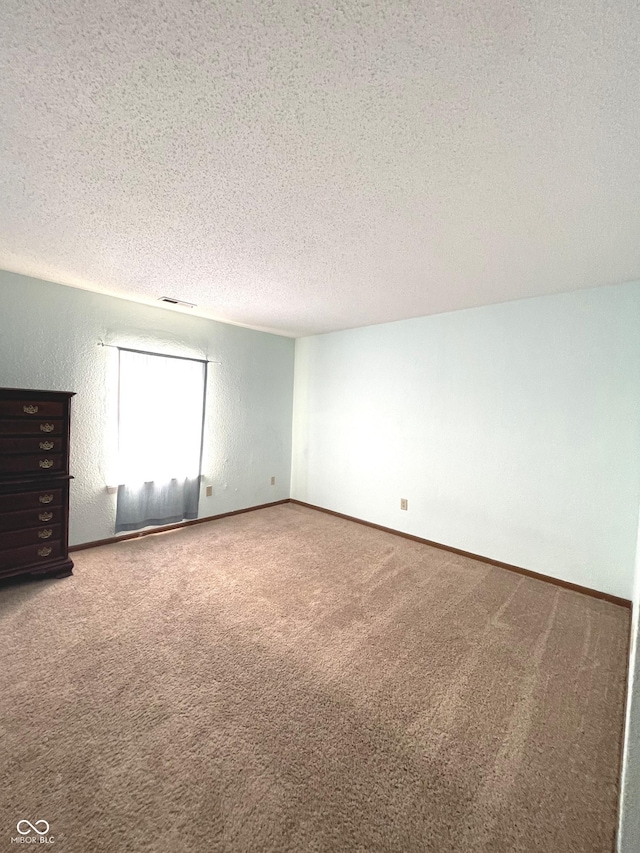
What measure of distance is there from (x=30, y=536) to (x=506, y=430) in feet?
12.8

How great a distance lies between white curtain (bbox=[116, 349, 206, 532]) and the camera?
A: 10.9ft

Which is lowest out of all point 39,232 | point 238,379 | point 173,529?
point 173,529

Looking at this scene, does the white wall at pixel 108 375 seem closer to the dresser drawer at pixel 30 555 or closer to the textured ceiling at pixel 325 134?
the dresser drawer at pixel 30 555

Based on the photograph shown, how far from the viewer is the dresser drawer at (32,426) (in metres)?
2.41

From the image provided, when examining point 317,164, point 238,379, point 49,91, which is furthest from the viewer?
point 238,379

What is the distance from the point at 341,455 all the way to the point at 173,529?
2106 millimetres

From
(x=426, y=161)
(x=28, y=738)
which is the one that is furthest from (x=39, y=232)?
(x=28, y=738)

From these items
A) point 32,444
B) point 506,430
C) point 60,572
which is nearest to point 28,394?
point 32,444

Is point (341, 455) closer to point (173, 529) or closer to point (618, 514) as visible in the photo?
point (173, 529)

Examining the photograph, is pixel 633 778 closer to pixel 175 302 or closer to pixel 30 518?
pixel 30 518

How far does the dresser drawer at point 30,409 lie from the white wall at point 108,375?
1.50 ft

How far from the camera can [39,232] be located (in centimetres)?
202

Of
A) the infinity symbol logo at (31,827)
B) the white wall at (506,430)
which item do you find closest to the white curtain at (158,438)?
the white wall at (506,430)

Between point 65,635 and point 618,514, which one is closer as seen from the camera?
point 65,635
